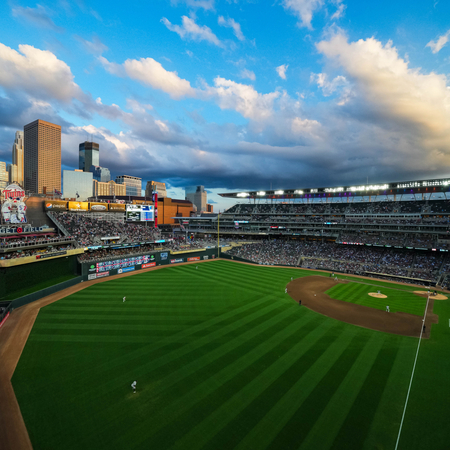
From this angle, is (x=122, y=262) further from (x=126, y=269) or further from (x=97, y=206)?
(x=97, y=206)

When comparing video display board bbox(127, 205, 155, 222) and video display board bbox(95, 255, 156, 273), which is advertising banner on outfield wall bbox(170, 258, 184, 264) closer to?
video display board bbox(95, 255, 156, 273)

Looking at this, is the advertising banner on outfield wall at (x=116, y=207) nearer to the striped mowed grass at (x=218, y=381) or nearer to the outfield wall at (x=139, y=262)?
the outfield wall at (x=139, y=262)

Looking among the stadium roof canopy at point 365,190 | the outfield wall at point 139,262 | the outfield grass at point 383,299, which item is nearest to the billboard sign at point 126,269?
the outfield wall at point 139,262

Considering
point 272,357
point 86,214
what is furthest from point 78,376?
point 86,214

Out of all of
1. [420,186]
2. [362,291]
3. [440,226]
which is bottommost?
[362,291]

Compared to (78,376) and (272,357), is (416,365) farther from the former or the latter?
(78,376)

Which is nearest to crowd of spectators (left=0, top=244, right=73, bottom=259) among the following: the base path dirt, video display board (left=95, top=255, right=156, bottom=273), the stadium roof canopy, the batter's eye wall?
the batter's eye wall

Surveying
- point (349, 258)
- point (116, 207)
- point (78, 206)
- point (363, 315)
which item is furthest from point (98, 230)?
point (349, 258)
